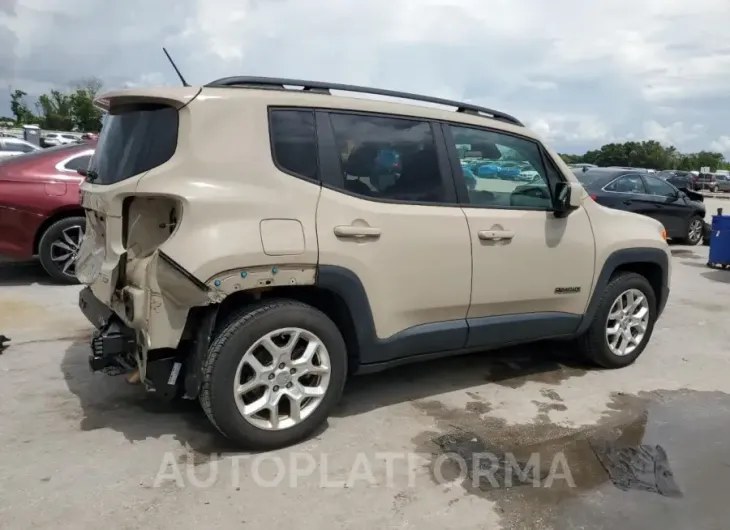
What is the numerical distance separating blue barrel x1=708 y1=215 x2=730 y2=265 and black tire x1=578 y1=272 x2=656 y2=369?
5.42 m

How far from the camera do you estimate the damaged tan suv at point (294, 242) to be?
335 cm

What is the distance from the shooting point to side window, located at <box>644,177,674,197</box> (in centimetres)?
1262

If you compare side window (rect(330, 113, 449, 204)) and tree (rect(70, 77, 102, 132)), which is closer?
side window (rect(330, 113, 449, 204))

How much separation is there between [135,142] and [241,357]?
134 centimetres

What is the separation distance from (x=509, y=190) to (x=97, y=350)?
110 inches

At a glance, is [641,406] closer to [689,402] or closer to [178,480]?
[689,402]

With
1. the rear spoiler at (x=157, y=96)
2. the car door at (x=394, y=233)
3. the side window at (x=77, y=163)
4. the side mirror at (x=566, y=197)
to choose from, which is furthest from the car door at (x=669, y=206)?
the rear spoiler at (x=157, y=96)

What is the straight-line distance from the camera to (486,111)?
458 cm

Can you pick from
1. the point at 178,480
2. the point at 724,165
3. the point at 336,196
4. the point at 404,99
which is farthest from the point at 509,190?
the point at 724,165

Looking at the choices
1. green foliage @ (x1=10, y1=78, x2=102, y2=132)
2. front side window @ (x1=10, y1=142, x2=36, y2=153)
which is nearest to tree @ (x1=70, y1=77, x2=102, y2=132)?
green foliage @ (x1=10, y1=78, x2=102, y2=132)

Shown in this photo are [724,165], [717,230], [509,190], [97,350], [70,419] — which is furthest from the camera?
[724,165]

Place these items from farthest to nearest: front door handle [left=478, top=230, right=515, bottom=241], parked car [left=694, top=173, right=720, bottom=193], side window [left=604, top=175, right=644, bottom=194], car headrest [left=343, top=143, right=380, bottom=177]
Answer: parked car [left=694, top=173, right=720, bottom=193] → side window [left=604, top=175, right=644, bottom=194] → front door handle [left=478, top=230, right=515, bottom=241] → car headrest [left=343, top=143, right=380, bottom=177]

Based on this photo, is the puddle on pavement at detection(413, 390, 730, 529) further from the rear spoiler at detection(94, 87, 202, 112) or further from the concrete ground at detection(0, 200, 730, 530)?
the rear spoiler at detection(94, 87, 202, 112)

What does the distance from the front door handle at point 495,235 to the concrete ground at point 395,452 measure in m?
1.13
